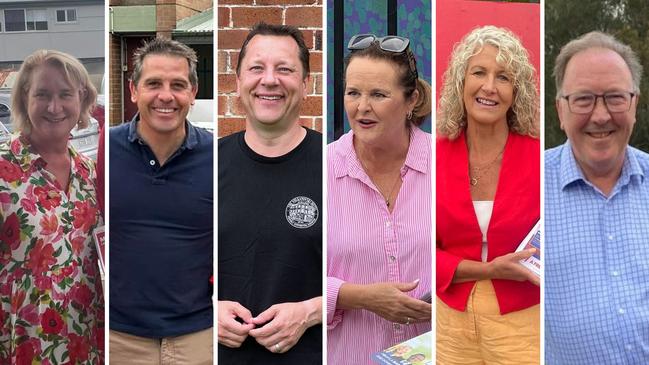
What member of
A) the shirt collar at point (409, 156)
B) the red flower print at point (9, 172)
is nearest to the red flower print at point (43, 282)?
the red flower print at point (9, 172)

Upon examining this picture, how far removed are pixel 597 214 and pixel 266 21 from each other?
1.54 metres

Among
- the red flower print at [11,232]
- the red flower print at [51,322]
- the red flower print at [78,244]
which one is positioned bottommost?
the red flower print at [51,322]

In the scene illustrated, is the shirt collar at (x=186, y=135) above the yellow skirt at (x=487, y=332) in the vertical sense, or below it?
above

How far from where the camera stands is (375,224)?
352cm

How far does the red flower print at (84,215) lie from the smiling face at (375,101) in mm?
1126

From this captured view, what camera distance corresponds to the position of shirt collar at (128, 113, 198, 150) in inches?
139

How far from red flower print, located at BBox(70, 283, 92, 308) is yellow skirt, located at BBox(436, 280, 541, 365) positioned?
57.3 inches

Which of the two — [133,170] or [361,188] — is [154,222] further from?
[361,188]

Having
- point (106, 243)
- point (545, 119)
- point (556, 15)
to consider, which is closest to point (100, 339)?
point (106, 243)

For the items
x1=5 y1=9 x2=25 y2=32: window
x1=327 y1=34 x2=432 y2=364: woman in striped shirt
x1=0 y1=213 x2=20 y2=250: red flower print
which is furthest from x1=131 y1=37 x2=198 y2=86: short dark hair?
x1=0 y1=213 x2=20 y2=250: red flower print

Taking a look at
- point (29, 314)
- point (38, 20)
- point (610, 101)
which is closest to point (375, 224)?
point (610, 101)

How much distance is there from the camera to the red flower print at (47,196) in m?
3.55

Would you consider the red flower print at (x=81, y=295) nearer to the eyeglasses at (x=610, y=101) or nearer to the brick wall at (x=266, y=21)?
the brick wall at (x=266, y=21)

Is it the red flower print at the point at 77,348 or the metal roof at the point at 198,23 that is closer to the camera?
the metal roof at the point at 198,23
